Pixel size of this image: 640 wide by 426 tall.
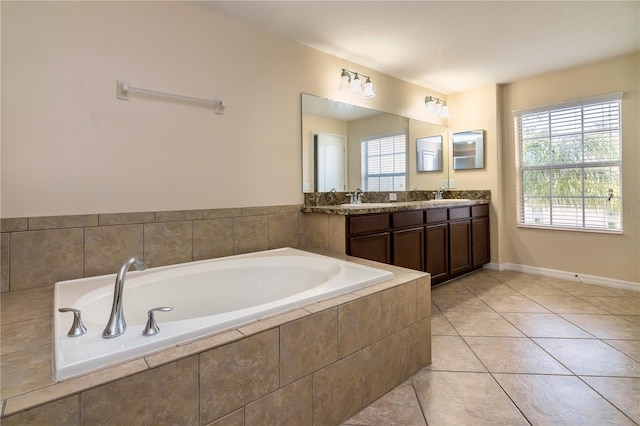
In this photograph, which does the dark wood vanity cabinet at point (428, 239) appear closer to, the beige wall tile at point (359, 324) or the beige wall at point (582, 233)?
the beige wall at point (582, 233)

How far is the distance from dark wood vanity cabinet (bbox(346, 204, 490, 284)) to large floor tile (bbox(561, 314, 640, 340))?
111 centimetres

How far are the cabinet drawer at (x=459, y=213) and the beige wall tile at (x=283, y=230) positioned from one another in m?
1.77

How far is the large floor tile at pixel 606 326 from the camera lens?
219 cm


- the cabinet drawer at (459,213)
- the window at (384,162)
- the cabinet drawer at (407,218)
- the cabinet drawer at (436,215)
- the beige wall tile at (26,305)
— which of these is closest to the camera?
the beige wall tile at (26,305)

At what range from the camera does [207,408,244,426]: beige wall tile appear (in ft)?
3.46

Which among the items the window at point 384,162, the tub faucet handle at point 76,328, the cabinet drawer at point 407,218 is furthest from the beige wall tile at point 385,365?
the window at point 384,162

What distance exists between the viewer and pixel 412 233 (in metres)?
3.00

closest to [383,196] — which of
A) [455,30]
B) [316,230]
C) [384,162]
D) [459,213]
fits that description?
[384,162]

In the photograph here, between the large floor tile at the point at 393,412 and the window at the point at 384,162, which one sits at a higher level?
the window at the point at 384,162

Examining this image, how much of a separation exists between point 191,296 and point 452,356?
1626 mm

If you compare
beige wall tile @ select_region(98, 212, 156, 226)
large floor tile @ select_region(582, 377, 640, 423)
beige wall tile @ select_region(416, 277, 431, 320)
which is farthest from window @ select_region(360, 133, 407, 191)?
large floor tile @ select_region(582, 377, 640, 423)

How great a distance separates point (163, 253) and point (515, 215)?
3892mm

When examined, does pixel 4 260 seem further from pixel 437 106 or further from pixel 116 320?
pixel 437 106

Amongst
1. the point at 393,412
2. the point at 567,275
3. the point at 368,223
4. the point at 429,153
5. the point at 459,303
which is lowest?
the point at 393,412
